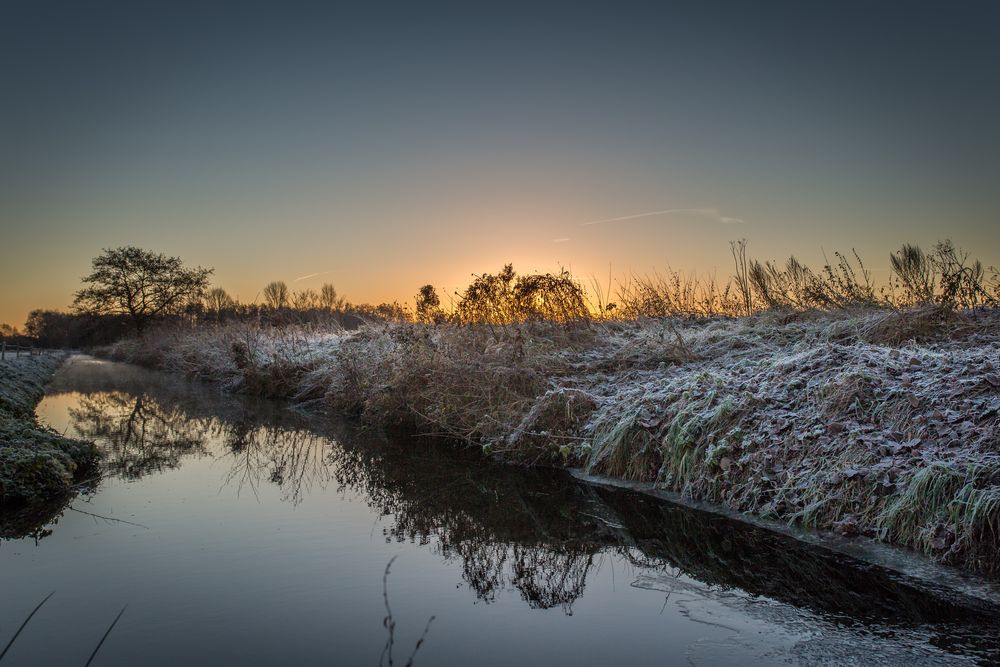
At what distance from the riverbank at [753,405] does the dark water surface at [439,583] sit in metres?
0.56

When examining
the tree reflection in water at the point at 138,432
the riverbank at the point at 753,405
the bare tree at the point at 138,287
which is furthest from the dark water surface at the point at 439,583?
the bare tree at the point at 138,287

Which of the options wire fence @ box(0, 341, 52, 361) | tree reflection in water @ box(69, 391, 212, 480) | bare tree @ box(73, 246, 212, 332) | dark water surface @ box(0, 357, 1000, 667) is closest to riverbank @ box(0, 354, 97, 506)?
dark water surface @ box(0, 357, 1000, 667)

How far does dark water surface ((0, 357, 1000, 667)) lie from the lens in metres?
3.62

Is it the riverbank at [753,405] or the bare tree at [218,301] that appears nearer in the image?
the riverbank at [753,405]

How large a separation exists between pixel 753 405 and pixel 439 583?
4.06m

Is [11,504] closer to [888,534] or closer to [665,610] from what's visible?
[665,610]

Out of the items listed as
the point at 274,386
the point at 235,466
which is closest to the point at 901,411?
the point at 235,466

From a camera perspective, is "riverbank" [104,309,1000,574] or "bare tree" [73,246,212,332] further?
"bare tree" [73,246,212,332]

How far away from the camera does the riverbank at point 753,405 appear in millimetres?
5008

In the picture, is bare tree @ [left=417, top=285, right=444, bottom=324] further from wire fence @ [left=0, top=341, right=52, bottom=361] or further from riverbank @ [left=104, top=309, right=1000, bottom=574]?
wire fence @ [left=0, top=341, right=52, bottom=361]

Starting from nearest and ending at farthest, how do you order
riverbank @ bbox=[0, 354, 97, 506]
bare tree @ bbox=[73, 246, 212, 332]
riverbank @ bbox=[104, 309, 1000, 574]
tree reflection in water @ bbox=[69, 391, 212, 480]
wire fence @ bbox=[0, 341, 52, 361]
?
riverbank @ bbox=[104, 309, 1000, 574]
riverbank @ bbox=[0, 354, 97, 506]
tree reflection in water @ bbox=[69, 391, 212, 480]
wire fence @ bbox=[0, 341, 52, 361]
bare tree @ bbox=[73, 246, 212, 332]

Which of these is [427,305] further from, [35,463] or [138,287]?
[138,287]

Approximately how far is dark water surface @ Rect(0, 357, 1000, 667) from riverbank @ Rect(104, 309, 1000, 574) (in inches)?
21.9

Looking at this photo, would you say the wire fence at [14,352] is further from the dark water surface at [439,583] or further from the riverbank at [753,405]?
the dark water surface at [439,583]
